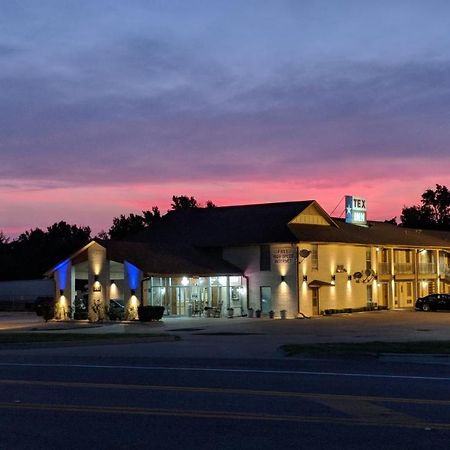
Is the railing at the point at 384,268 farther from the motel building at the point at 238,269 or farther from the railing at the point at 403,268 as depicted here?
the railing at the point at 403,268

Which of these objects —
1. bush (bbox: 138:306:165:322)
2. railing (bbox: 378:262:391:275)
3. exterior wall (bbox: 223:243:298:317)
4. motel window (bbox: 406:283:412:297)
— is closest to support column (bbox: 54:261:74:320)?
bush (bbox: 138:306:165:322)

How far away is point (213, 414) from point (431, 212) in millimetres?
128151

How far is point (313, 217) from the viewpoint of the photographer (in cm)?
5678

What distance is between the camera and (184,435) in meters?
9.65

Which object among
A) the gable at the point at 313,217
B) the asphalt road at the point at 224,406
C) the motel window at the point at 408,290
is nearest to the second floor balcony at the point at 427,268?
the motel window at the point at 408,290

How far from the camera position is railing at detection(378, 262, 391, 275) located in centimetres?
6131

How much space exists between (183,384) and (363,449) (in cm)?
661

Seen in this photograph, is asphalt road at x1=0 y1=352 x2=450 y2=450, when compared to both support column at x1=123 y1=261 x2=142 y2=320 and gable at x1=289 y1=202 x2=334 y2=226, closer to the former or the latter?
support column at x1=123 y1=261 x2=142 y2=320

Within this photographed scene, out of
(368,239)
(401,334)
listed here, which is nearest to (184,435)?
(401,334)

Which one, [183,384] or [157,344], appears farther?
[157,344]

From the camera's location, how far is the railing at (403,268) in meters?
64.0

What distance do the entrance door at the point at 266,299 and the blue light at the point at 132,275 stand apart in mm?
9023

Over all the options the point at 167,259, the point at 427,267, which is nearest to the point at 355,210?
the point at 427,267

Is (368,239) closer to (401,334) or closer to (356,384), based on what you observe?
(401,334)
